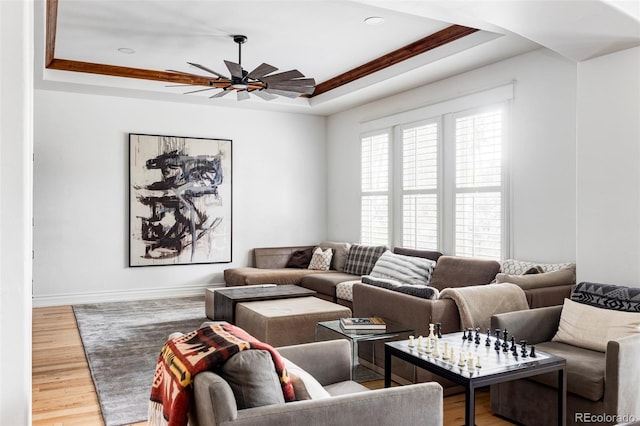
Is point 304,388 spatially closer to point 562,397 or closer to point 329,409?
point 329,409

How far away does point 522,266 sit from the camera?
14.7ft

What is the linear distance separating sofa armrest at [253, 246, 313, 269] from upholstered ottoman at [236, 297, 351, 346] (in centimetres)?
273

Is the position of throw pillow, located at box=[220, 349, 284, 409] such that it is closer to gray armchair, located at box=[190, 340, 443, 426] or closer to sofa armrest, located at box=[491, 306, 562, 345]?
gray armchair, located at box=[190, 340, 443, 426]

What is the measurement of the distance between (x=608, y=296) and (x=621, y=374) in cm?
74

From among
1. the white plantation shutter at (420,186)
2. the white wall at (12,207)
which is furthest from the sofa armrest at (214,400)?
the white plantation shutter at (420,186)

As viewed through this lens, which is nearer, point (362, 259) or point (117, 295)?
point (362, 259)

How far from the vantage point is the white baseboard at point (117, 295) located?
20.8ft

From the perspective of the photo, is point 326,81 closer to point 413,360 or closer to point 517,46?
point 517,46

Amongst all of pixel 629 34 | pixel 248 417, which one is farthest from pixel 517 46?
pixel 248 417

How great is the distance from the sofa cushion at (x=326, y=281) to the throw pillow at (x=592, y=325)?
286cm

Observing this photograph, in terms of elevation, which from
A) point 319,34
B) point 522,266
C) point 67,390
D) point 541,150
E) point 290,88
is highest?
point 319,34

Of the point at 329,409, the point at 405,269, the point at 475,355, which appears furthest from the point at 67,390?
the point at 405,269

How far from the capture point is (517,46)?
15.1 feet

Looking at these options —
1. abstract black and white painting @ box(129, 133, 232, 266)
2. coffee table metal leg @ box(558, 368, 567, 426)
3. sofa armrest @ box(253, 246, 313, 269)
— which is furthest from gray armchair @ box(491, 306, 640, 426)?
abstract black and white painting @ box(129, 133, 232, 266)
